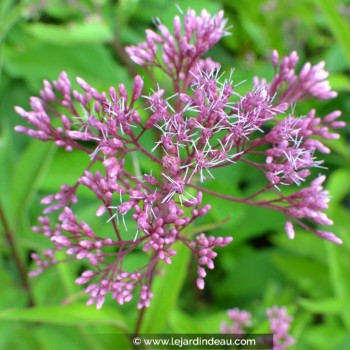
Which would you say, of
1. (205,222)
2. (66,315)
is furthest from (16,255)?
(205,222)

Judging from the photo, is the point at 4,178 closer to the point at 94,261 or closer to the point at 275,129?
the point at 94,261

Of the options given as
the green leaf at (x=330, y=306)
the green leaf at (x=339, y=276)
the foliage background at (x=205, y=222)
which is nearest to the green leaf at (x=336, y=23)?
the foliage background at (x=205, y=222)

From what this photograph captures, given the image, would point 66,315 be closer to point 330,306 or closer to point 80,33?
point 330,306

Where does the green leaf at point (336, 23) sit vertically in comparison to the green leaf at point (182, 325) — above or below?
above

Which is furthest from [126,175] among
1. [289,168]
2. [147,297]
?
[289,168]

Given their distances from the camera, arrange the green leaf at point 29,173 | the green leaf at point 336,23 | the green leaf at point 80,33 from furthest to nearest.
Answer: the green leaf at point 80,33 → the green leaf at point 336,23 → the green leaf at point 29,173

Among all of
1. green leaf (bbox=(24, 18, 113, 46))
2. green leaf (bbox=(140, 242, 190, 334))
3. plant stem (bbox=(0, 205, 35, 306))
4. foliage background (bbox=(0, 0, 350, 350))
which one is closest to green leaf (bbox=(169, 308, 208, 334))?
foliage background (bbox=(0, 0, 350, 350))

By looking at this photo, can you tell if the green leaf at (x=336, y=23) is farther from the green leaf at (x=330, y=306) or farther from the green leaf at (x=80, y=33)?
the green leaf at (x=330, y=306)

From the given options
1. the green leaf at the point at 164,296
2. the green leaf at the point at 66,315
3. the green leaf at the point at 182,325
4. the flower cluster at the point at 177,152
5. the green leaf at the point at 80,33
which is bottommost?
the green leaf at the point at 182,325
